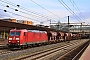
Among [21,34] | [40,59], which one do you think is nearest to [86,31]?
[21,34]

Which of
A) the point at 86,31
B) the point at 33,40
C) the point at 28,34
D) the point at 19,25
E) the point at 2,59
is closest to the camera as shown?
the point at 2,59

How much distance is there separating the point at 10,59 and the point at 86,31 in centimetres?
13290

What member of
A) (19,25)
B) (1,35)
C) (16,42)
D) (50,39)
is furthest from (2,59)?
(1,35)

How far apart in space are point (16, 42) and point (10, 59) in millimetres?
9565

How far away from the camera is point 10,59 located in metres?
18.1

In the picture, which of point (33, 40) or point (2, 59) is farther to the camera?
point (33, 40)

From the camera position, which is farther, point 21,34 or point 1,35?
point 1,35

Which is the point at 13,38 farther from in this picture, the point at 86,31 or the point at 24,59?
the point at 86,31

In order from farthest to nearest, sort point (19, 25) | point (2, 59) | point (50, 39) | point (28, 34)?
point (50, 39), point (19, 25), point (28, 34), point (2, 59)

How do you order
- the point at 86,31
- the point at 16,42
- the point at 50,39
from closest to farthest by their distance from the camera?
the point at 16,42 → the point at 50,39 → the point at 86,31

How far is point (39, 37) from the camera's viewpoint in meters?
36.9

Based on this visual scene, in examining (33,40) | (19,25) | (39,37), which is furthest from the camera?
(19,25)

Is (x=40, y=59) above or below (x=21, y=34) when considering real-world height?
below

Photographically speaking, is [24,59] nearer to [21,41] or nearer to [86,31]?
[21,41]
